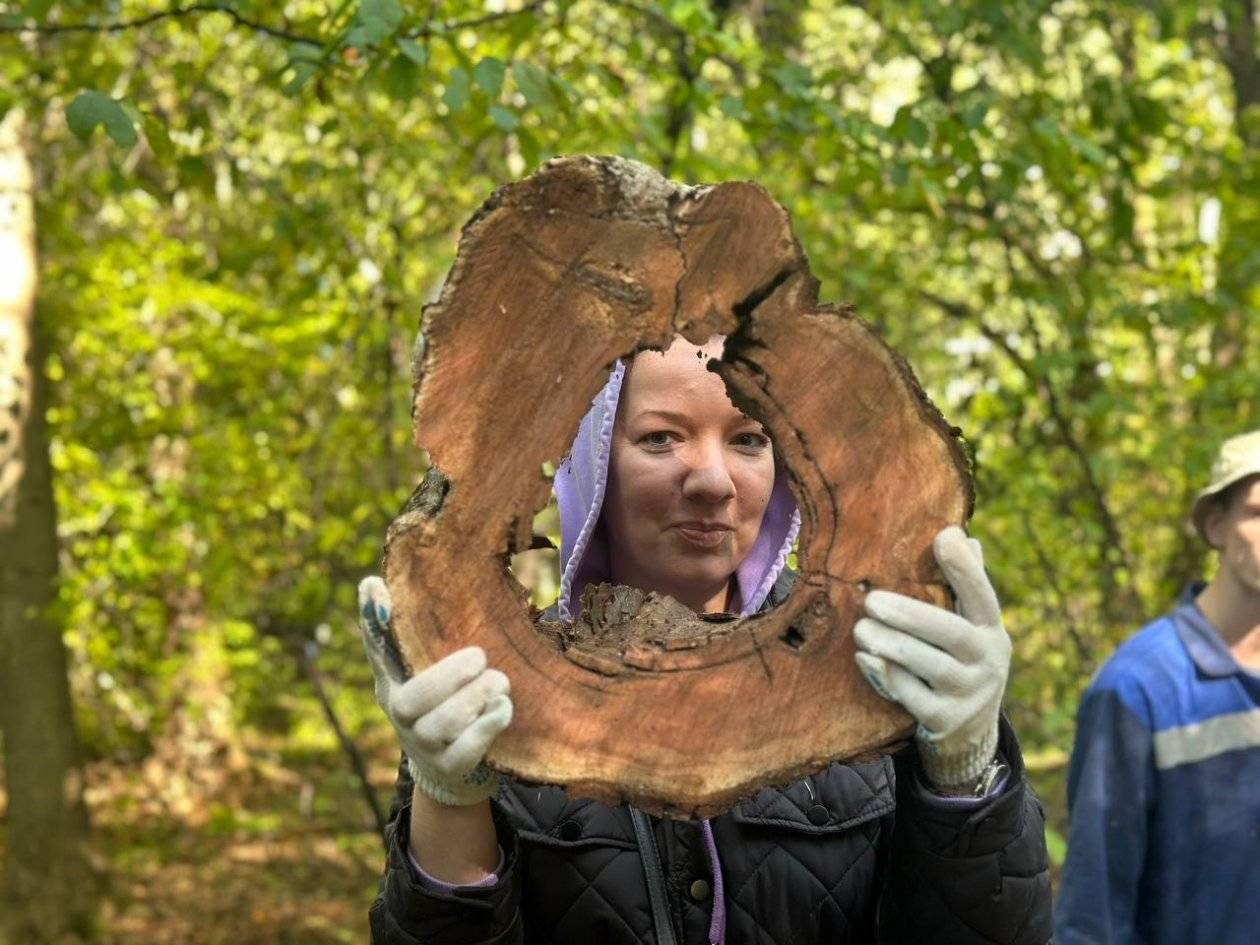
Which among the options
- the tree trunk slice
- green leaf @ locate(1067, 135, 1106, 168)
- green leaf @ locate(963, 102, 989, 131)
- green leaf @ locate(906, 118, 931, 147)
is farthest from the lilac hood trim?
green leaf @ locate(1067, 135, 1106, 168)

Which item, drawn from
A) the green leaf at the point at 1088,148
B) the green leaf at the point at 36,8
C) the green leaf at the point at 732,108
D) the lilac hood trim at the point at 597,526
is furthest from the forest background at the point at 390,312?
the lilac hood trim at the point at 597,526

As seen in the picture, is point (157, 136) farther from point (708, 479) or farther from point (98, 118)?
point (708, 479)

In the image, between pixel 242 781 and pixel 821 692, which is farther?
pixel 242 781

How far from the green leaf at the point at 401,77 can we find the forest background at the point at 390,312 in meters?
0.91

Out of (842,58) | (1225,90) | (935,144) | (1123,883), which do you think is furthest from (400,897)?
(1225,90)

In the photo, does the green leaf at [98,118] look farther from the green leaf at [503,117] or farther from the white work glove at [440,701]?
the white work glove at [440,701]

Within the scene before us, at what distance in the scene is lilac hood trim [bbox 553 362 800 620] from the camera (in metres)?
1.84

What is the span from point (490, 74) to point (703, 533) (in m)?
1.60

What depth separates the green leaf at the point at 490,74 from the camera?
117 inches

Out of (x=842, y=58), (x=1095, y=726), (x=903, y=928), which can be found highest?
(x=842, y=58)

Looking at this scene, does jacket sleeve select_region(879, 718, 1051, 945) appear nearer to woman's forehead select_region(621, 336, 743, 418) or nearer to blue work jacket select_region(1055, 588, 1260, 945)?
woman's forehead select_region(621, 336, 743, 418)

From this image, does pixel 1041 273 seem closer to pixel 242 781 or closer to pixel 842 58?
pixel 842 58

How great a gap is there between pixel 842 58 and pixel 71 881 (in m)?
5.68

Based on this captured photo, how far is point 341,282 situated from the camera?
18.1ft
